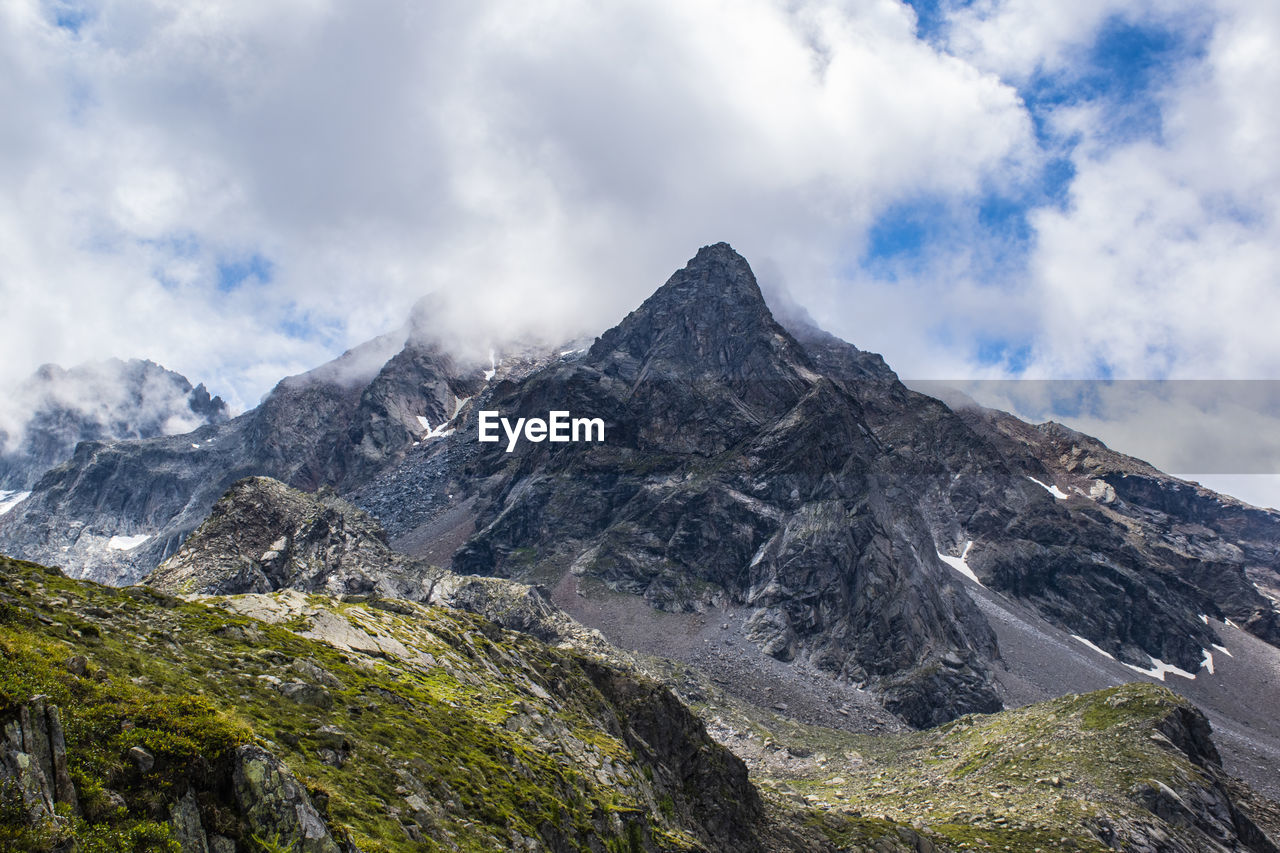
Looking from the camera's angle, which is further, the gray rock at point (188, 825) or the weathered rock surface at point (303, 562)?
the weathered rock surface at point (303, 562)

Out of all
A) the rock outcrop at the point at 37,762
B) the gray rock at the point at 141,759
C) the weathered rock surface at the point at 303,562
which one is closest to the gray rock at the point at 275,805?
the gray rock at the point at 141,759

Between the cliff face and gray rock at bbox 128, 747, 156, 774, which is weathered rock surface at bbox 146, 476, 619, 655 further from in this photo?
gray rock at bbox 128, 747, 156, 774

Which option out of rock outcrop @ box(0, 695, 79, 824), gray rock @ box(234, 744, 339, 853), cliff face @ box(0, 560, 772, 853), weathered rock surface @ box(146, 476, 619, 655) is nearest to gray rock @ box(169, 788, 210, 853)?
cliff face @ box(0, 560, 772, 853)

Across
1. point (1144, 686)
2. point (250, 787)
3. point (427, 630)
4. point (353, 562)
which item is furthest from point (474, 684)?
point (1144, 686)

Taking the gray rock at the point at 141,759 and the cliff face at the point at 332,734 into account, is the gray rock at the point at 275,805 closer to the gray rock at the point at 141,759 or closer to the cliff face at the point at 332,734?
the cliff face at the point at 332,734

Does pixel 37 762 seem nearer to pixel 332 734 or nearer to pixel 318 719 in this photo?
pixel 332 734

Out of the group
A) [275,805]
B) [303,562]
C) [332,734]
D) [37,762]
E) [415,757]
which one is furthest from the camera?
[303,562]

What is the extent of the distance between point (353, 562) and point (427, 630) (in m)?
58.9

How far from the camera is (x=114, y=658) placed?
2164 cm

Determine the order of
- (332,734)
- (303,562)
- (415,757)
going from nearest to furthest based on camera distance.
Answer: (332,734), (415,757), (303,562)

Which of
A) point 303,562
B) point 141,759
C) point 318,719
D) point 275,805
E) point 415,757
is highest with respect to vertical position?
point 141,759

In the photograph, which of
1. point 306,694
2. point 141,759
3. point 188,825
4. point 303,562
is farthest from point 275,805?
point 303,562

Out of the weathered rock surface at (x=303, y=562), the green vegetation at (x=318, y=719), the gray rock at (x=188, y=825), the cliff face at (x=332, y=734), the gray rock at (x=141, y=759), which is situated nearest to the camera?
the gray rock at (x=188, y=825)

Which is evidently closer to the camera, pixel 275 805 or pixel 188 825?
pixel 188 825
